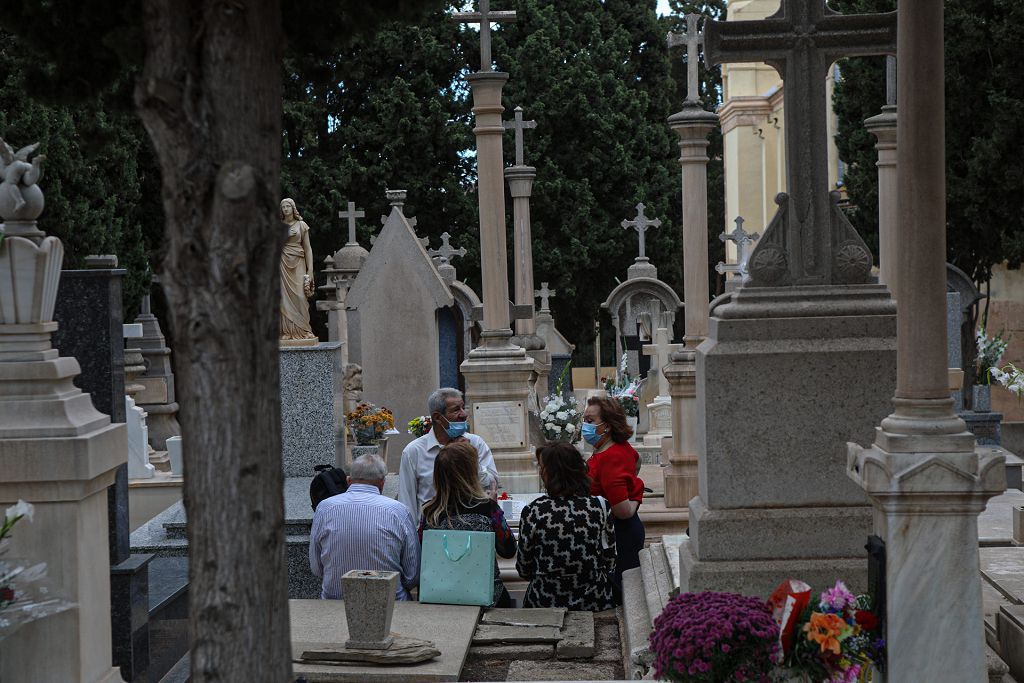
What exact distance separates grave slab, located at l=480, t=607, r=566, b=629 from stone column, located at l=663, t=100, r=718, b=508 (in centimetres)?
465

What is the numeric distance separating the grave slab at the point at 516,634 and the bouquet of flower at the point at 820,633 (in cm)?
190

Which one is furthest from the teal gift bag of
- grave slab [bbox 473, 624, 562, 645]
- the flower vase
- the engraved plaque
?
the flower vase

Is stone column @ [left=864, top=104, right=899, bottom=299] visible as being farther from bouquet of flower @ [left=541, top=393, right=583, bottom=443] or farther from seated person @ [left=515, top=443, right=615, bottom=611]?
seated person @ [left=515, top=443, right=615, bottom=611]

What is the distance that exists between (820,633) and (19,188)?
3658 millimetres

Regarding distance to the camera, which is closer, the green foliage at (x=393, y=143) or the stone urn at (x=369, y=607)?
the stone urn at (x=369, y=607)

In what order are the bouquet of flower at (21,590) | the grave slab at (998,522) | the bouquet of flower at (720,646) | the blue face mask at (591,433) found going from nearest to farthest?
1. the bouquet of flower at (720,646)
2. the bouquet of flower at (21,590)
3. the blue face mask at (591,433)
4. the grave slab at (998,522)

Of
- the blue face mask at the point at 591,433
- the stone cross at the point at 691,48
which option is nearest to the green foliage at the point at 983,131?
the stone cross at the point at 691,48

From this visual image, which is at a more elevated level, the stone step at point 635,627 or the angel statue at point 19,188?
the angel statue at point 19,188

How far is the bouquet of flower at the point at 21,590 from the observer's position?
188 inches

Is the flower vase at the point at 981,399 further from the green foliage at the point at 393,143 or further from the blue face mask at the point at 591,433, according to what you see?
the green foliage at the point at 393,143

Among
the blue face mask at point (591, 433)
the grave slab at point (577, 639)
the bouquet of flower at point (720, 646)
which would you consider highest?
the blue face mask at point (591, 433)

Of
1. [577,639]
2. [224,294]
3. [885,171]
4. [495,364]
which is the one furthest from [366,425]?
[224,294]

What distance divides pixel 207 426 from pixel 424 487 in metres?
5.07

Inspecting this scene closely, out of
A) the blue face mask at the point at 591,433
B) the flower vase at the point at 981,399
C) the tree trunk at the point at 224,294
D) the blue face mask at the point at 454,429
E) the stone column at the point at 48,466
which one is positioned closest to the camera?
the tree trunk at the point at 224,294
